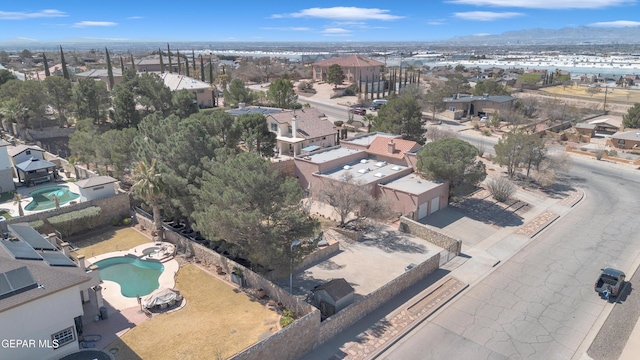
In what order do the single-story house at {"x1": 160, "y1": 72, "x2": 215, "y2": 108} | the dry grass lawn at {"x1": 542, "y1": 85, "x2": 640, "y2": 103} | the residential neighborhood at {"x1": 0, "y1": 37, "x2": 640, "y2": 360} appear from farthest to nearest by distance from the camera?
1. the dry grass lawn at {"x1": 542, "y1": 85, "x2": 640, "y2": 103}
2. the single-story house at {"x1": 160, "y1": 72, "x2": 215, "y2": 108}
3. the residential neighborhood at {"x1": 0, "y1": 37, "x2": 640, "y2": 360}

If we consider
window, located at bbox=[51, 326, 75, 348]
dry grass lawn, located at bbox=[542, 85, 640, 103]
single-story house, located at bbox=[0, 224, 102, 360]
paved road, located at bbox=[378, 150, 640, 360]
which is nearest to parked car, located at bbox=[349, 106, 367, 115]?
paved road, located at bbox=[378, 150, 640, 360]

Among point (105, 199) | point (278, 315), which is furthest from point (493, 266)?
point (105, 199)

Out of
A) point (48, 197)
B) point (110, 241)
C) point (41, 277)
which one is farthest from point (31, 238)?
point (48, 197)

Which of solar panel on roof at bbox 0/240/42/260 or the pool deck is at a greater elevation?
solar panel on roof at bbox 0/240/42/260

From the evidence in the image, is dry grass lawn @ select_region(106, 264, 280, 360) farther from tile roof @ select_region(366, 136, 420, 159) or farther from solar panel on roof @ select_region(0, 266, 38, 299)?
tile roof @ select_region(366, 136, 420, 159)

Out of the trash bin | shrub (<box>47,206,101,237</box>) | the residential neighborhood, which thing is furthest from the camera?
shrub (<box>47,206,101,237</box>)

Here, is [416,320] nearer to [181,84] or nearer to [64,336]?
[64,336]
